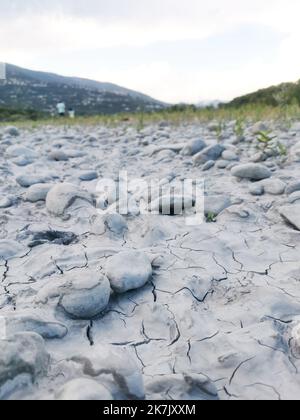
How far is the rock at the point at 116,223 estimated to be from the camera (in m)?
2.20

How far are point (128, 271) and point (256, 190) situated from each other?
4.79 feet

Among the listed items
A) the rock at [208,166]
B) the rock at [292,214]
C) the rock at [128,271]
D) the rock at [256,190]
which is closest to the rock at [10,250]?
the rock at [128,271]

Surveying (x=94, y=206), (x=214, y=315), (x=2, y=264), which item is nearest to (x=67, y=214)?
(x=94, y=206)

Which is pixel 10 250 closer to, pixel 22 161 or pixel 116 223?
pixel 116 223

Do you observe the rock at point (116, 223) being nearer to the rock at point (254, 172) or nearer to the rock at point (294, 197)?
the rock at point (294, 197)

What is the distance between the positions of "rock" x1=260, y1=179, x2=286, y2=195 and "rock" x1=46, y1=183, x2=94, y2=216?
47.7 inches

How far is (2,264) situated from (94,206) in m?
0.92

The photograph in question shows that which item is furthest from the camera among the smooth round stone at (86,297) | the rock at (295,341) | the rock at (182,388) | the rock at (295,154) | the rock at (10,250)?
the rock at (295,154)

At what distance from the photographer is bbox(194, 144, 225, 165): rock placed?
147 inches

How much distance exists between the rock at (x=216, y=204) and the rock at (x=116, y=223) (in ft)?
1.73

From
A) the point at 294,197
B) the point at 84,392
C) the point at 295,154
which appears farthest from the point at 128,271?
the point at 295,154

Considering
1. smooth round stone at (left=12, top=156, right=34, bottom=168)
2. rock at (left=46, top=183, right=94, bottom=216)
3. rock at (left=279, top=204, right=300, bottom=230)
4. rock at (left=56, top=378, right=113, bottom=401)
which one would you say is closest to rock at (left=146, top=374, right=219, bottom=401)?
rock at (left=56, top=378, right=113, bottom=401)

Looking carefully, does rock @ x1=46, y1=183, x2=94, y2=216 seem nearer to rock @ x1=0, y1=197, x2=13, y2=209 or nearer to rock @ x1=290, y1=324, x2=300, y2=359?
rock @ x1=0, y1=197, x2=13, y2=209
